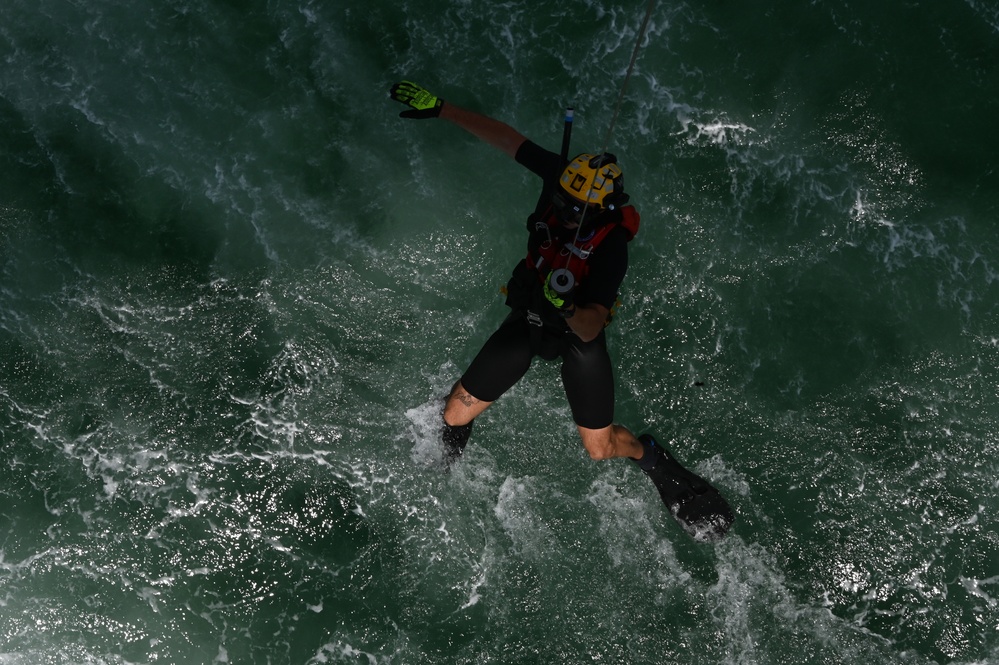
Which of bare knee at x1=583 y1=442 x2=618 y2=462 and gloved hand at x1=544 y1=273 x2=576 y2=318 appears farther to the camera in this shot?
bare knee at x1=583 y1=442 x2=618 y2=462

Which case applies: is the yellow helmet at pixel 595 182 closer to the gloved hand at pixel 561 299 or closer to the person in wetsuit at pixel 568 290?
the person in wetsuit at pixel 568 290

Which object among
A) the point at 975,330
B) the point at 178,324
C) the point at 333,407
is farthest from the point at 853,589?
the point at 178,324

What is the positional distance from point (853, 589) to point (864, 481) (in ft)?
6.77

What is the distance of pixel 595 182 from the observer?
472 inches

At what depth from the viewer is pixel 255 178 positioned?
57.8 ft

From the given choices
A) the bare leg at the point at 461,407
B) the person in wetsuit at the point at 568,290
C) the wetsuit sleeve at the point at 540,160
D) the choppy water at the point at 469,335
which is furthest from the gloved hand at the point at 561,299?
the choppy water at the point at 469,335

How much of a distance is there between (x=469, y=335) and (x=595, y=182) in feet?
18.4

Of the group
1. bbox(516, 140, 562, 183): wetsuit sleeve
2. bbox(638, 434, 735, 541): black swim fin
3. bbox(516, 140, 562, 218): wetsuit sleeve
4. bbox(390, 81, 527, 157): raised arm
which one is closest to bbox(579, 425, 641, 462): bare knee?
bbox(638, 434, 735, 541): black swim fin

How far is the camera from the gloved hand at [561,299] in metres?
11.1

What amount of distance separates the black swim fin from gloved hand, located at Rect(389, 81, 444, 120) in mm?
7099

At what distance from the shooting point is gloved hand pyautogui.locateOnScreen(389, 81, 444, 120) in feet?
47.3

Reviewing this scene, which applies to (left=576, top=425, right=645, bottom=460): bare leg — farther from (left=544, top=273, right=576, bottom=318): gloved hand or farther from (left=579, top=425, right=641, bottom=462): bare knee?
(left=544, top=273, right=576, bottom=318): gloved hand

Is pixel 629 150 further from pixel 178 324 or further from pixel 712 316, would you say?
pixel 178 324

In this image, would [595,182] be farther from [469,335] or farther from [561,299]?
[469,335]
